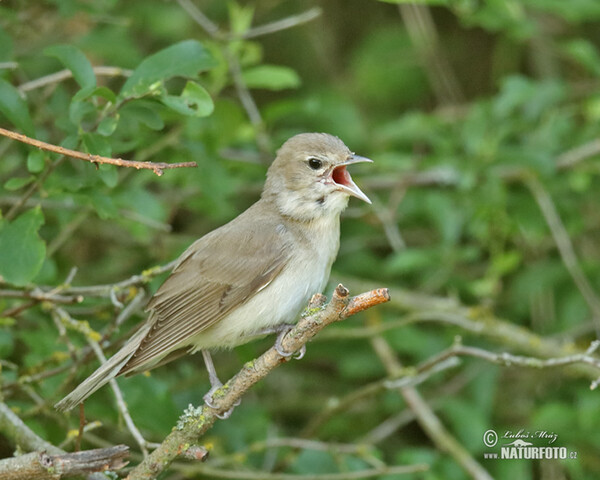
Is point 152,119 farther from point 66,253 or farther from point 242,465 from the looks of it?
point 66,253

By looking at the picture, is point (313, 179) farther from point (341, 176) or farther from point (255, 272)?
point (255, 272)

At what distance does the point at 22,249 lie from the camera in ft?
11.5

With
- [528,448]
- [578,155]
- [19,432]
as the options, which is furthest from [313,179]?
[578,155]

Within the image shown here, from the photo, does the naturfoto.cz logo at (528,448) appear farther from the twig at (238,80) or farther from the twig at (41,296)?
the twig at (41,296)

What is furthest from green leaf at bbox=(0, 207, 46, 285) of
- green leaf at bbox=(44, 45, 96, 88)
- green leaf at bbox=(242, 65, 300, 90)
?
green leaf at bbox=(242, 65, 300, 90)

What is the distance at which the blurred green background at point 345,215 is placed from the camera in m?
3.99

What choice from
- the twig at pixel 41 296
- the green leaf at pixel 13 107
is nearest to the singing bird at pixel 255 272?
the twig at pixel 41 296

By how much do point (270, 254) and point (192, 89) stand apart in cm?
85

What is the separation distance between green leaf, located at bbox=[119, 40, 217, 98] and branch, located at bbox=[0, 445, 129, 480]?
1.45 metres

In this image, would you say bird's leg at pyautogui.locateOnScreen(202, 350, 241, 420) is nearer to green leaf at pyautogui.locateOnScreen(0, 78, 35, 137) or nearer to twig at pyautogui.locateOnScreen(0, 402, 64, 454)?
twig at pyautogui.locateOnScreen(0, 402, 64, 454)

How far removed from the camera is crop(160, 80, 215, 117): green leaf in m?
3.49

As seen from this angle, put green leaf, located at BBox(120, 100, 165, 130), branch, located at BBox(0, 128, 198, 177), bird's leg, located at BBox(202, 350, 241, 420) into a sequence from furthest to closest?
green leaf, located at BBox(120, 100, 165, 130) → bird's leg, located at BBox(202, 350, 241, 420) → branch, located at BBox(0, 128, 198, 177)

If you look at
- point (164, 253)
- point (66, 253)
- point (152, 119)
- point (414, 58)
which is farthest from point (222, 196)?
point (414, 58)

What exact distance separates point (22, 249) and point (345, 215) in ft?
9.67
